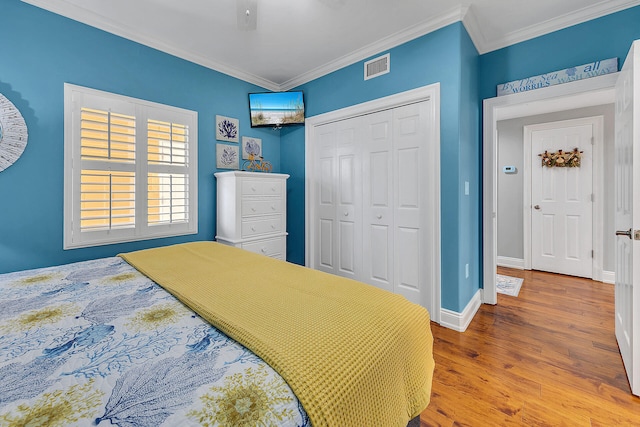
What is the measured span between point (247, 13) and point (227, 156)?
5.77 feet

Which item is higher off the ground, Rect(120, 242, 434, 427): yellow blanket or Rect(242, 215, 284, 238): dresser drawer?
Rect(242, 215, 284, 238): dresser drawer

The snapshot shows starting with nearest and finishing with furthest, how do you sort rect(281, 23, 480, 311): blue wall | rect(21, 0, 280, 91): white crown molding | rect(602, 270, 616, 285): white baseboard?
1. rect(21, 0, 280, 91): white crown molding
2. rect(281, 23, 480, 311): blue wall
3. rect(602, 270, 616, 285): white baseboard

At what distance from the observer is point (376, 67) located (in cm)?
284

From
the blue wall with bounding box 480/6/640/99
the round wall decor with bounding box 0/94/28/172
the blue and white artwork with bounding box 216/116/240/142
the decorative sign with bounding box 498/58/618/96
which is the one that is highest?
the blue wall with bounding box 480/6/640/99

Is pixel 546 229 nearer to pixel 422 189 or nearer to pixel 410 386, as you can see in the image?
pixel 422 189

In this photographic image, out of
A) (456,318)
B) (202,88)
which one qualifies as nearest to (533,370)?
(456,318)

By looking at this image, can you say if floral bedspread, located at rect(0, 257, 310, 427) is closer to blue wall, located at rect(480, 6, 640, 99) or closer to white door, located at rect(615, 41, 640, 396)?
white door, located at rect(615, 41, 640, 396)

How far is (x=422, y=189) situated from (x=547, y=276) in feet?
9.29

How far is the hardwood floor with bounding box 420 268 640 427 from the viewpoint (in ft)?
4.90

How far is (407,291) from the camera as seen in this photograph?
8.96ft

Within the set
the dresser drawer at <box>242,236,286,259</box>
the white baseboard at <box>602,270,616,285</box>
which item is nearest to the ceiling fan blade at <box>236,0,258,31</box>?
the dresser drawer at <box>242,236,286,259</box>

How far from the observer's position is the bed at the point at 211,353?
0.59 meters

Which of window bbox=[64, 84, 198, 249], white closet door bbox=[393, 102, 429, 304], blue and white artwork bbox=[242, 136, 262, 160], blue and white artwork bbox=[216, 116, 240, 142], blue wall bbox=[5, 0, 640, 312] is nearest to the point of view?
blue wall bbox=[5, 0, 640, 312]

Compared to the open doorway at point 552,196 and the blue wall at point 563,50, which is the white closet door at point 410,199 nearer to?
the blue wall at point 563,50
